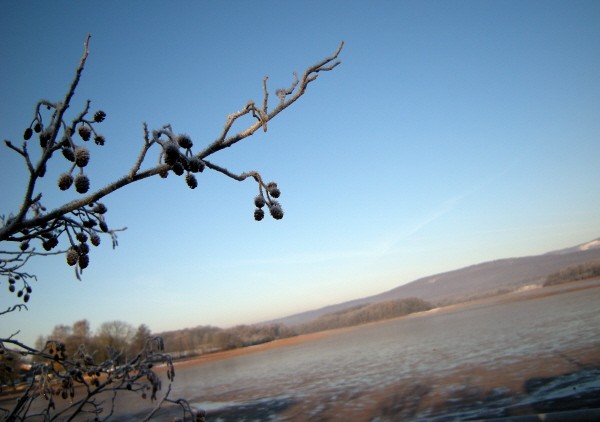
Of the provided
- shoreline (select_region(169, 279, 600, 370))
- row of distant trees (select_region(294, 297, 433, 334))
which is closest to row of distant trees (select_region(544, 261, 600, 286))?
shoreline (select_region(169, 279, 600, 370))

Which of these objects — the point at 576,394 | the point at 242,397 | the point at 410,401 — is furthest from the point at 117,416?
the point at 576,394

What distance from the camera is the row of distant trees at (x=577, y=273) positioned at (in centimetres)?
4914

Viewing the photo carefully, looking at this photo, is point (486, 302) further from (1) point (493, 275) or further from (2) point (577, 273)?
(1) point (493, 275)

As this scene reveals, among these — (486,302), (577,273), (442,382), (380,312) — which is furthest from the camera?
(380,312)

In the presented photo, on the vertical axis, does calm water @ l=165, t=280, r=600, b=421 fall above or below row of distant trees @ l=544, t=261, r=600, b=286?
below

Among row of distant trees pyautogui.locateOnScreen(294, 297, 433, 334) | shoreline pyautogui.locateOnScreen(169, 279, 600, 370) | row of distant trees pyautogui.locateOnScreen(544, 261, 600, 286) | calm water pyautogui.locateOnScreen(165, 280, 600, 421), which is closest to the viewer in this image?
calm water pyautogui.locateOnScreen(165, 280, 600, 421)

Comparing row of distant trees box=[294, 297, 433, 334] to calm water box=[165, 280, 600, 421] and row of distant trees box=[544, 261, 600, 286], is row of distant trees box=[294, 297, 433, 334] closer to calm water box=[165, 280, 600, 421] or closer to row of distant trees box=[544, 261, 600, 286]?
row of distant trees box=[544, 261, 600, 286]

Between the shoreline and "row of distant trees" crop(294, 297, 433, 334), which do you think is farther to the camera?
"row of distant trees" crop(294, 297, 433, 334)

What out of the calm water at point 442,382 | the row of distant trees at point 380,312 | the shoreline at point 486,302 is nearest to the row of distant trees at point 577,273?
the shoreline at point 486,302

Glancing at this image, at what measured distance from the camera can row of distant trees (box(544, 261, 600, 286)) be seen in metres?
49.1

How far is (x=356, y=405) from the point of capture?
11.2 meters

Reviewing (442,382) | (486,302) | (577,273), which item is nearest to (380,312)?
(486,302)

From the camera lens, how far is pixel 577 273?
52.6 meters

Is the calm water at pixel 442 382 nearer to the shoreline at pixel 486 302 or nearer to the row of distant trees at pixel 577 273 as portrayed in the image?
the shoreline at pixel 486 302
